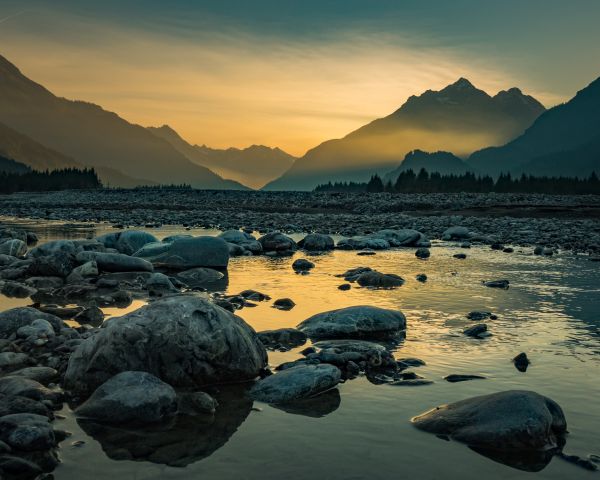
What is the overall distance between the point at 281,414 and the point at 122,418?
5.85 feet

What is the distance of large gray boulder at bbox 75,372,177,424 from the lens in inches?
274

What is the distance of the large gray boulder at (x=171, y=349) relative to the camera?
8.05 meters

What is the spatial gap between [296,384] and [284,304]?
5784 millimetres

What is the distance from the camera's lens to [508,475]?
5762 mm

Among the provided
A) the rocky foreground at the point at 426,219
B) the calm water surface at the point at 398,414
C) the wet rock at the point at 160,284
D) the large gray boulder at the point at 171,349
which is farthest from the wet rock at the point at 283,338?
the rocky foreground at the point at 426,219

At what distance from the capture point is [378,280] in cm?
1681

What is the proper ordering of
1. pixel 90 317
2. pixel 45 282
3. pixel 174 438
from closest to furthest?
pixel 174 438 → pixel 90 317 → pixel 45 282

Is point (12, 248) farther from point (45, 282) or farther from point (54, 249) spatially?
point (45, 282)

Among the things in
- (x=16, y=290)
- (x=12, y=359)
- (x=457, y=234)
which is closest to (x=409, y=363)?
(x=12, y=359)

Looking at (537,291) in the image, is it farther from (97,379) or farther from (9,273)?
(9,273)

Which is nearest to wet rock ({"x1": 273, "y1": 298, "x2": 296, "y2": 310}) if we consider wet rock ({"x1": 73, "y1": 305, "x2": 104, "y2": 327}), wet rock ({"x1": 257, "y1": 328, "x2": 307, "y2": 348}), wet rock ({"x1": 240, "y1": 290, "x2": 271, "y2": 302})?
wet rock ({"x1": 240, "y1": 290, "x2": 271, "y2": 302})

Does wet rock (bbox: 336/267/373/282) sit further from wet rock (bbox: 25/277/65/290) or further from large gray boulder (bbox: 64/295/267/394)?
large gray boulder (bbox: 64/295/267/394)

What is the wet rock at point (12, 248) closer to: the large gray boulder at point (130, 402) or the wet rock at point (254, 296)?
the wet rock at point (254, 296)

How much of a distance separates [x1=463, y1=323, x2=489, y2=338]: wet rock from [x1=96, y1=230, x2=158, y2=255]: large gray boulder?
13718mm
